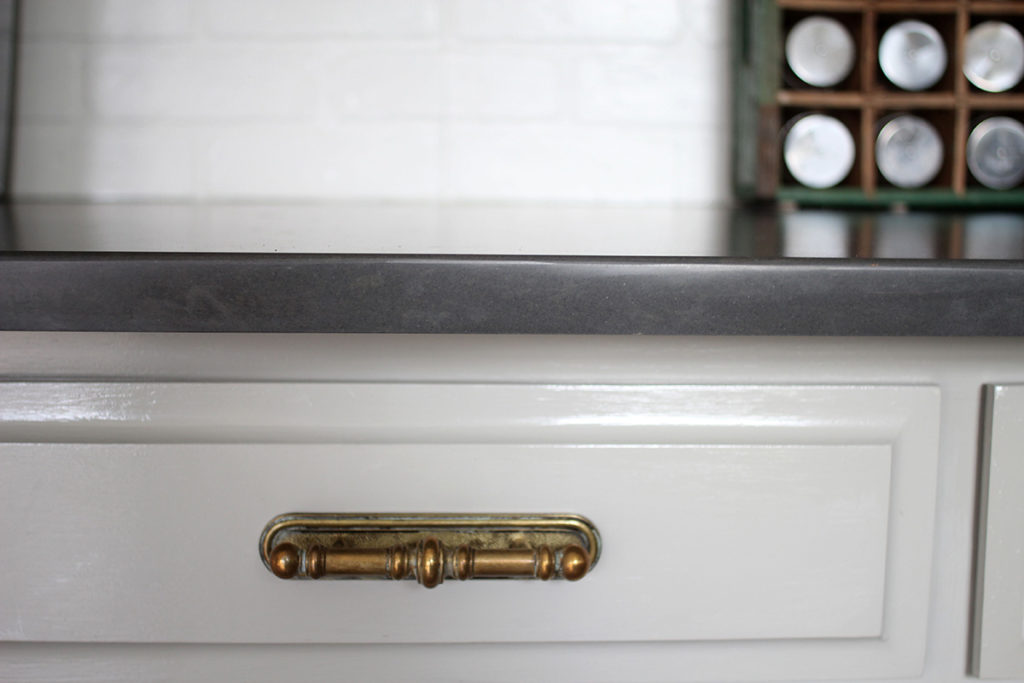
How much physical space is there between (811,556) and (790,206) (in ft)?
2.24

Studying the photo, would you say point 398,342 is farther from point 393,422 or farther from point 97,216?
point 97,216

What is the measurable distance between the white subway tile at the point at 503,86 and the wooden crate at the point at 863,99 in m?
0.23

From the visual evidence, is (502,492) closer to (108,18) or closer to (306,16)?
(306,16)

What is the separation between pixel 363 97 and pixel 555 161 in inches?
10.0

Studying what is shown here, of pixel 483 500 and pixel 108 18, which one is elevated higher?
pixel 108 18

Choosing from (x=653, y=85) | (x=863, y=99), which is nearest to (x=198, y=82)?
(x=653, y=85)

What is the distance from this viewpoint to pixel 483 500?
0.46 meters

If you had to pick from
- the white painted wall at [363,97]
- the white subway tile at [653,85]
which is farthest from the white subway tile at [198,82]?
the white subway tile at [653,85]

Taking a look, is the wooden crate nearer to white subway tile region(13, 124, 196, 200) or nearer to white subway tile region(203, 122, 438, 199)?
white subway tile region(203, 122, 438, 199)

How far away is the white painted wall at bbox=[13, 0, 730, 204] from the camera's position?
1088mm

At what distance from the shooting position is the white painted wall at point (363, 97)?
1.09 metres

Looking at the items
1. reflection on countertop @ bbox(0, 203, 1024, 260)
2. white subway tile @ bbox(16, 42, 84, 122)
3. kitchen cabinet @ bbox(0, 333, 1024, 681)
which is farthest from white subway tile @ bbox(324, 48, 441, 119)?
kitchen cabinet @ bbox(0, 333, 1024, 681)

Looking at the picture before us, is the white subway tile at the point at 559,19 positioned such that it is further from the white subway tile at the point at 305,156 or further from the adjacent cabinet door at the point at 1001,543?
the adjacent cabinet door at the point at 1001,543

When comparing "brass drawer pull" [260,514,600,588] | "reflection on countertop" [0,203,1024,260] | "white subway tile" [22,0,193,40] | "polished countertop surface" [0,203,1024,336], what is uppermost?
"white subway tile" [22,0,193,40]
